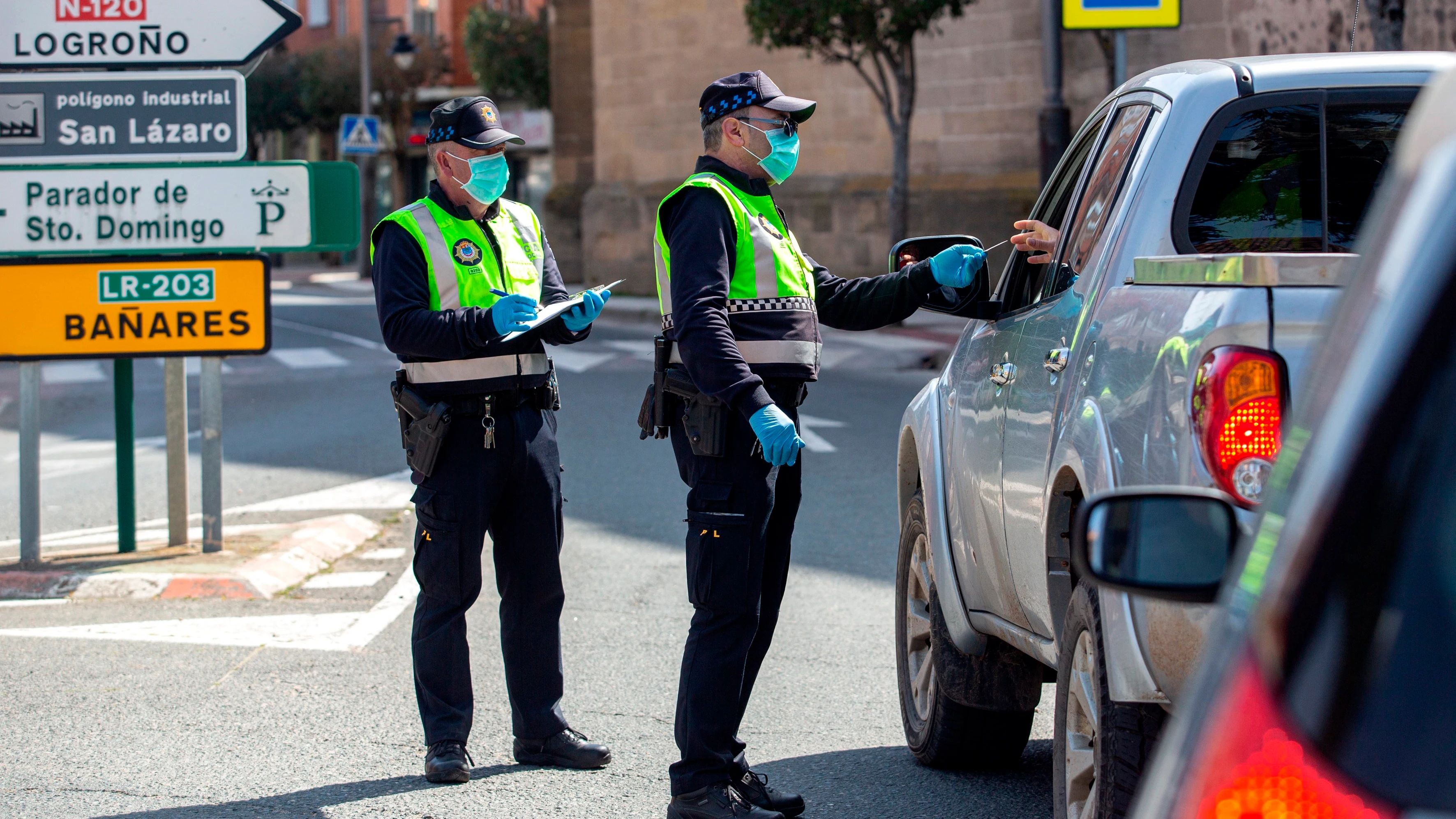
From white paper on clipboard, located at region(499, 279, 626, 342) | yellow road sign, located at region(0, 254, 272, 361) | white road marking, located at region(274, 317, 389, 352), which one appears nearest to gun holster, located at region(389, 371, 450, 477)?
white paper on clipboard, located at region(499, 279, 626, 342)

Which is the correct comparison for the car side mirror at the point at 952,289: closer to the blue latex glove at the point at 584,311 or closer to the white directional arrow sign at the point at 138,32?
the blue latex glove at the point at 584,311

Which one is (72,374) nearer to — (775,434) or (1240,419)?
(775,434)

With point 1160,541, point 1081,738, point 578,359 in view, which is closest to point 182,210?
point 1081,738

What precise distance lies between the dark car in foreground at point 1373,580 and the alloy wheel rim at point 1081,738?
6.04 ft

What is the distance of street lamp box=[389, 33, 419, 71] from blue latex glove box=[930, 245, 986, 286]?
3601 cm

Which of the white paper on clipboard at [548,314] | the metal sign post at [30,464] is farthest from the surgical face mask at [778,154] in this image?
the metal sign post at [30,464]

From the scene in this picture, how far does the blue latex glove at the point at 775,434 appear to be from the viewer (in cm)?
388

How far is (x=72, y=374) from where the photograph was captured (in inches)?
749

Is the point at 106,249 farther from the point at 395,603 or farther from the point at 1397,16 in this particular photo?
the point at 1397,16

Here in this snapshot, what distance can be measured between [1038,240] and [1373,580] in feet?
9.62

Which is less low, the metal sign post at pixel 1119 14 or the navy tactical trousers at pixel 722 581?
the metal sign post at pixel 1119 14

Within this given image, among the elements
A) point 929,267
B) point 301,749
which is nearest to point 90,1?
point 301,749

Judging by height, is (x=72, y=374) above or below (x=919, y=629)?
below

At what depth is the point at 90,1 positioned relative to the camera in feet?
24.6
